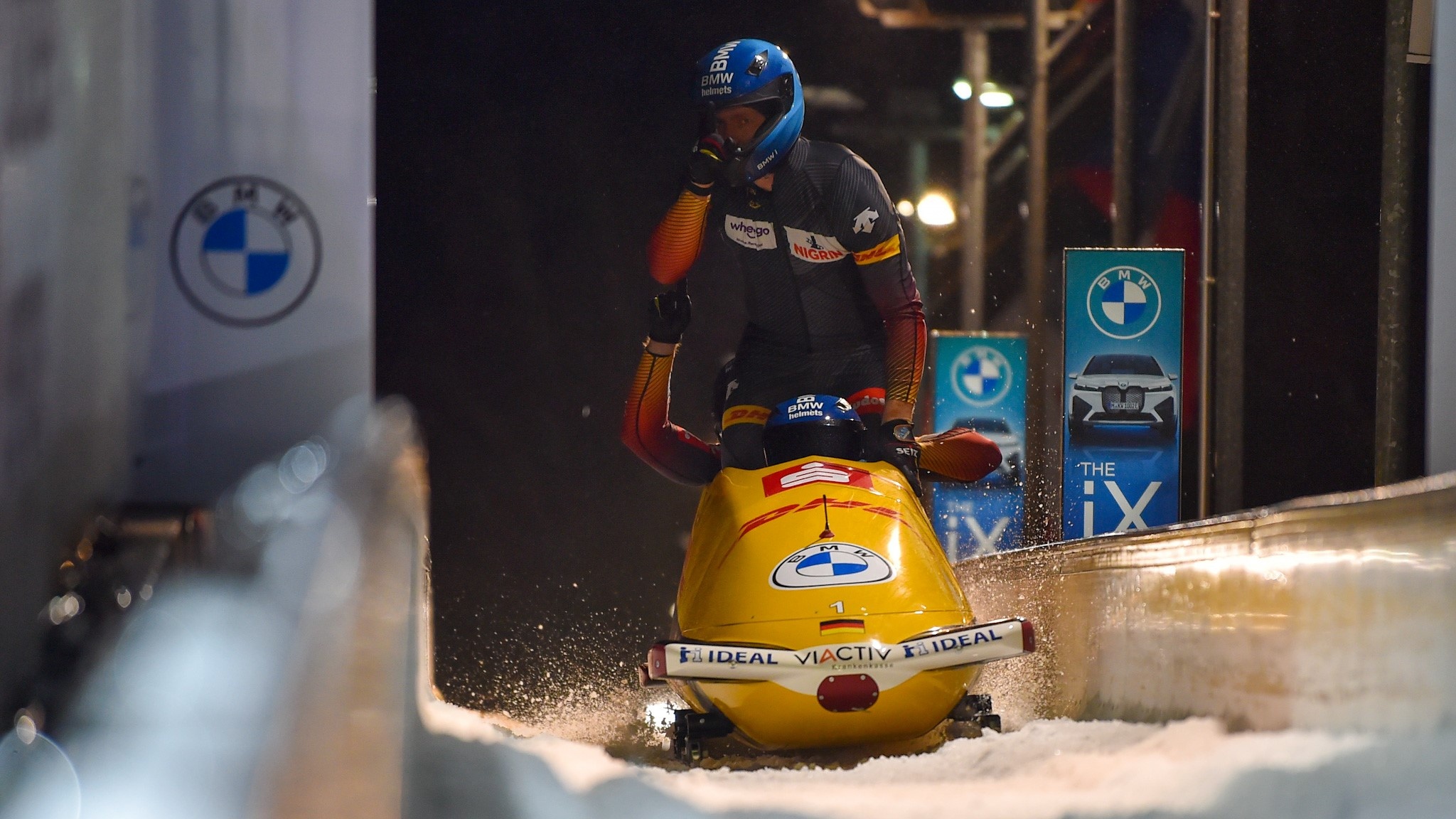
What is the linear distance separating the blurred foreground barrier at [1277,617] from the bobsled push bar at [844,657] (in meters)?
0.32

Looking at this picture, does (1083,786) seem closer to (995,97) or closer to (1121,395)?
(1121,395)

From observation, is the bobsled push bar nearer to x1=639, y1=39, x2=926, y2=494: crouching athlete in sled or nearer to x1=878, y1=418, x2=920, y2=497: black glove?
x1=878, y1=418, x2=920, y2=497: black glove

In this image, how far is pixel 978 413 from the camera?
6.00 metres

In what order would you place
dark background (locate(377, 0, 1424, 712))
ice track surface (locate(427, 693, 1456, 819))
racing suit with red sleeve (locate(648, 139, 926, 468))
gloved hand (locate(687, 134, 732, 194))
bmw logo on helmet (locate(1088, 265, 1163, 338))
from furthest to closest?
dark background (locate(377, 0, 1424, 712)) → bmw logo on helmet (locate(1088, 265, 1163, 338)) → racing suit with red sleeve (locate(648, 139, 926, 468)) → gloved hand (locate(687, 134, 732, 194)) → ice track surface (locate(427, 693, 1456, 819))

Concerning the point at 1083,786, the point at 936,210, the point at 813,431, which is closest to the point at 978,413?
the point at 936,210

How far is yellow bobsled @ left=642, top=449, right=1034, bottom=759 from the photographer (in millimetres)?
2805

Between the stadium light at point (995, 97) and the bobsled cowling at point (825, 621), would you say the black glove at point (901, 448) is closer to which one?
the bobsled cowling at point (825, 621)

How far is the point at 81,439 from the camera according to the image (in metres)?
1.61

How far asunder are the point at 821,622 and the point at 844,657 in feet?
0.38

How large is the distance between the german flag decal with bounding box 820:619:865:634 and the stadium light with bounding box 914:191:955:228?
3.68m

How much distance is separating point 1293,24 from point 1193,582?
323 centimetres

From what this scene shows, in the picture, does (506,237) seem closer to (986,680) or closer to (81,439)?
(986,680)

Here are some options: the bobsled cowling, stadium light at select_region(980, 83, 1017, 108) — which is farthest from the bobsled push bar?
stadium light at select_region(980, 83, 1017, 108)

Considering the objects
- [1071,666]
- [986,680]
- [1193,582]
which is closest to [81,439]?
[1193,582]
